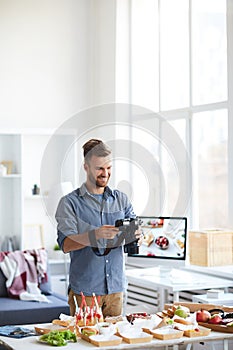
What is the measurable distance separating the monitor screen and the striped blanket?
2.95 feet

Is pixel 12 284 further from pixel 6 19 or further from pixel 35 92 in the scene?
pixel 6 19

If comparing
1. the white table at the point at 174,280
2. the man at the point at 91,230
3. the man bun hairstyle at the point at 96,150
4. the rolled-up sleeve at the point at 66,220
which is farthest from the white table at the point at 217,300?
the man bun hairstyle at the point at 96,150

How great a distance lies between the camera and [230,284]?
16.1 ft

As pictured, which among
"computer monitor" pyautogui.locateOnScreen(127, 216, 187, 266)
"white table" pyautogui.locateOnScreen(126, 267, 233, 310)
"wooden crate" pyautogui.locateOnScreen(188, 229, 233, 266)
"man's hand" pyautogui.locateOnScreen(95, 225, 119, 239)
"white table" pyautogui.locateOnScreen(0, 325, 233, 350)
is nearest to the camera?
"white table" pyautogui.locateOnScreen(0, 325, 233, 350)

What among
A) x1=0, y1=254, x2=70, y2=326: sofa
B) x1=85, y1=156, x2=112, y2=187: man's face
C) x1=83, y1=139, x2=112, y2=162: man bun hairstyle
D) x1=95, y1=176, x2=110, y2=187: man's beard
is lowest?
x1=0, y1=254, x2=70, y2=326: sofa

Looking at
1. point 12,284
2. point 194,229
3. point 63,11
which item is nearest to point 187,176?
point 194,229

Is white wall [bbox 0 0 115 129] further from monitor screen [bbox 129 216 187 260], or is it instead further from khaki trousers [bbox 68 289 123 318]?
khaki trousers [bbox 68 289 123 318]

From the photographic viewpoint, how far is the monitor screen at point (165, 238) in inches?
205

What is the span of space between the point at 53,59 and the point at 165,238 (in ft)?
7.56

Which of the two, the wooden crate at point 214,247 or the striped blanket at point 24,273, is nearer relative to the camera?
the wooden crate at point 214,247

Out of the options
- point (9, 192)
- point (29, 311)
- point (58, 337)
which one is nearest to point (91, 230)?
point (58, 337)

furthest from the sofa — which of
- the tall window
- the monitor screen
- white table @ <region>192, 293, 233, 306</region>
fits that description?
white table @ <region>192, 293, 233, 306</region>

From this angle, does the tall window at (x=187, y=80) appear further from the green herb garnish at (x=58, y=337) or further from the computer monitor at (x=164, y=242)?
the green herb garnish at (x=58, y=337)

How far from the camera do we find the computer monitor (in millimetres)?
5211
